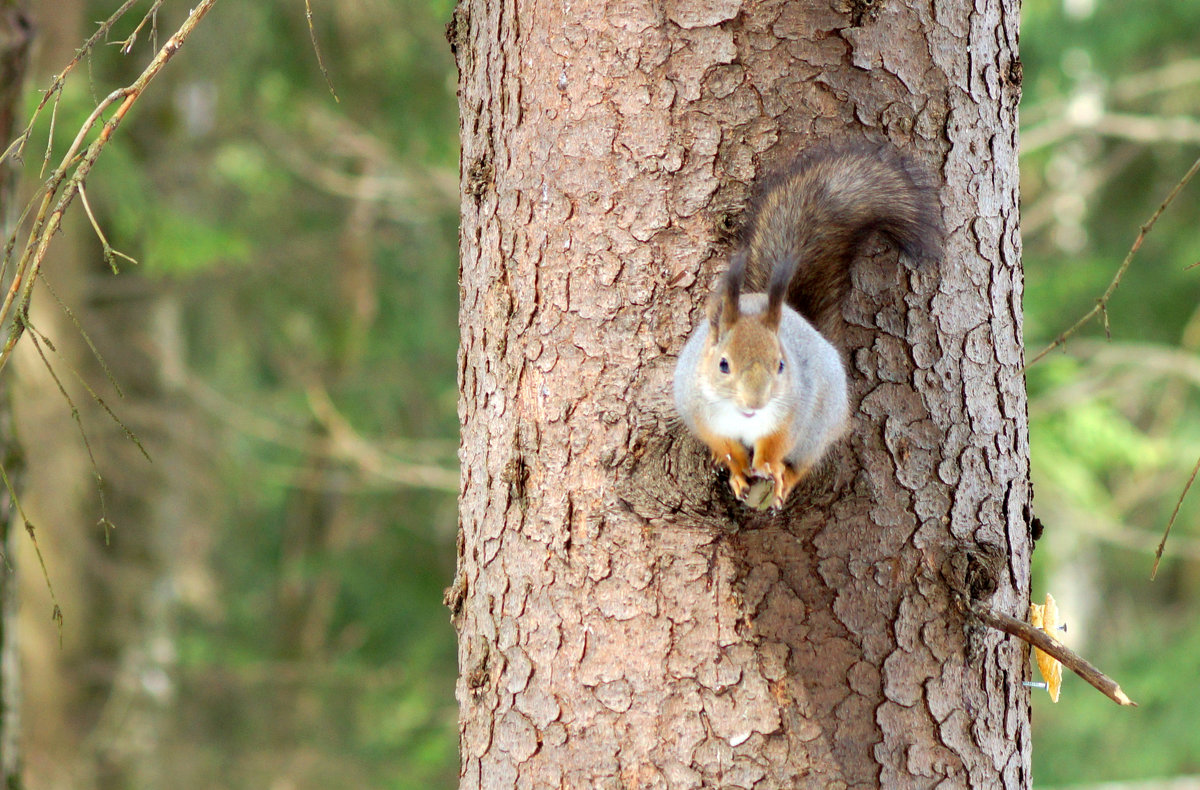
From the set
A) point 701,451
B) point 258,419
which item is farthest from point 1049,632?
point 258,419

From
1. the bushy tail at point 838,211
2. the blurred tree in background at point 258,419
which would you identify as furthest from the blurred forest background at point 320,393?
the bushy tail at point 838,211

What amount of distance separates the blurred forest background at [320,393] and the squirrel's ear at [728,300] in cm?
300

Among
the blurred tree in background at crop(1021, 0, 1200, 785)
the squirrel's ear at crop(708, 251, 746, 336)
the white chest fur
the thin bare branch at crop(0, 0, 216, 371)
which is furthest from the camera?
the blurred tree in background at crop(1021, 0, 1200, 785)

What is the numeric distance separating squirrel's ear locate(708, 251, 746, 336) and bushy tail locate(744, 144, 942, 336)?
65 millimetres

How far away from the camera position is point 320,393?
4734 millimetres

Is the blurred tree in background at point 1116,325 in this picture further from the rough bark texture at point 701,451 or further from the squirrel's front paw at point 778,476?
the squirrel's front paw at point 778,476

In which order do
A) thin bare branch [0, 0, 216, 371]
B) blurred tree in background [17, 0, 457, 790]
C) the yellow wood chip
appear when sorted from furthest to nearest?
blurred tree in background [17, 0, 457, 790]
the yellow wood chip
thin bare branch [0, 0, 216, 371]

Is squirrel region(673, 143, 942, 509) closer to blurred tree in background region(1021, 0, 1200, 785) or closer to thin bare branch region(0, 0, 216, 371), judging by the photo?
thin bare branch region(0, 0, 216, 371)

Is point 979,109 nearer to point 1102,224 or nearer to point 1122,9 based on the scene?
point 1122,9

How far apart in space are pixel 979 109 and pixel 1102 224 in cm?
670

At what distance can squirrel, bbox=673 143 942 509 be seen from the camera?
1132 mm

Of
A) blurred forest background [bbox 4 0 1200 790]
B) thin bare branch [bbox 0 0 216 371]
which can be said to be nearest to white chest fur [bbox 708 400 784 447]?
thin bare branch [bbox 0 0 216 371]

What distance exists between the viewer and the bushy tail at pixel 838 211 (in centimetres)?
114

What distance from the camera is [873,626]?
1.11 metres
